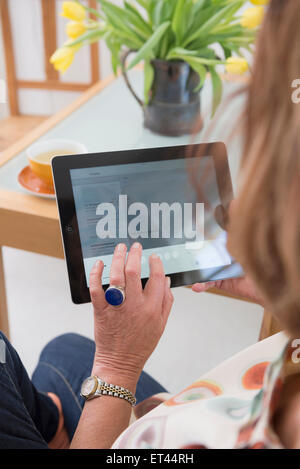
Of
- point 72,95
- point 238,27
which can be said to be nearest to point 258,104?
point 238,27

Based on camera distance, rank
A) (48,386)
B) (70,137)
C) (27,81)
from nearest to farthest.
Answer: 1. (48,386)
2. (70,137)
3. (27,81)

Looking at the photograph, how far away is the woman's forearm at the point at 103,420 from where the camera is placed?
20.6 inches

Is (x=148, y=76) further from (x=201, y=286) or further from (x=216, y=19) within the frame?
(x=201, y=286)

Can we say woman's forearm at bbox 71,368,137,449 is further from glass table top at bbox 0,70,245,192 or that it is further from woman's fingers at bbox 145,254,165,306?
glass table top at bbox 0,70,245,192

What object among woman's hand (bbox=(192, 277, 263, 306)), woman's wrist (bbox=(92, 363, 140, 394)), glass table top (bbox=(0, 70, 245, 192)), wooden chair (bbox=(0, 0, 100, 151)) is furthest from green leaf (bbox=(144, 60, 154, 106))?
wooden chair (bbox=(0, 0, 100, 151))

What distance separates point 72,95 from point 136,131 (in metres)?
1.43

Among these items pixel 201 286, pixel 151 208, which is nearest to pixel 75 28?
pixel 151 208

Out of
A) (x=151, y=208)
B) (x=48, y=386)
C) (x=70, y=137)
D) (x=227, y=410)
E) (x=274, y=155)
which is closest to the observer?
(x=274, y=155)

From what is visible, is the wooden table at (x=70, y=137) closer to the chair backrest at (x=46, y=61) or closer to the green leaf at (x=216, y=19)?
the green leaf at (x=216, y=19)

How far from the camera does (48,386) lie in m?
0.82

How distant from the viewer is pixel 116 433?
0.54 metres

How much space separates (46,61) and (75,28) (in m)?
1.38

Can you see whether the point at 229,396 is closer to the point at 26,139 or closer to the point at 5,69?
the point at 26,139

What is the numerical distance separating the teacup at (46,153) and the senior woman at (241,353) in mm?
318
